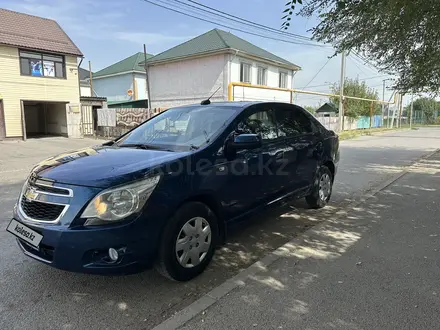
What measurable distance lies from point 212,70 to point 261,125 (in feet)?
65.1

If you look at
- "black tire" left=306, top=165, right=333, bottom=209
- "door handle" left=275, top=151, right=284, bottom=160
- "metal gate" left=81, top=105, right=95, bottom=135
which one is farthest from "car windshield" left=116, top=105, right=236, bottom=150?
"metal gate" left=81, top=105, right=95, bottom=135

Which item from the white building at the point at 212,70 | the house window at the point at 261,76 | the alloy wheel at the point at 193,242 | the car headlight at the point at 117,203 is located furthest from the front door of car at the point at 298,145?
the house window at the point at 261,76

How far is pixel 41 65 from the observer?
20.3m

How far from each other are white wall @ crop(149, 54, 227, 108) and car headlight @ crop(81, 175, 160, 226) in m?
19.4

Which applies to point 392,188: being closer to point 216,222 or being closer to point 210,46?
point 216,222

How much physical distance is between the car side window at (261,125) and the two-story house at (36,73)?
19106 mm

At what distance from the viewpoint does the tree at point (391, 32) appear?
528cm

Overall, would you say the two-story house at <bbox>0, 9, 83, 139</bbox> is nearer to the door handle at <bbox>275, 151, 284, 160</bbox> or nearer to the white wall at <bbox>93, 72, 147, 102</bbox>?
the white wall at <bbox>93, 72, 147, 102</bbox>

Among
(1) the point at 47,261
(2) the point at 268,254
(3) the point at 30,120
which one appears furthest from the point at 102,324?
(3) the point at 30,120

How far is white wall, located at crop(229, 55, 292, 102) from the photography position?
22062mm

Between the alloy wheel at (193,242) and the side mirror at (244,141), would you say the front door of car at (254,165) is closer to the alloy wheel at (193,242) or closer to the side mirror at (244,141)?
the side mirror at (244,141)

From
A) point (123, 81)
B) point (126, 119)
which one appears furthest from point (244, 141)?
point (123, 81)

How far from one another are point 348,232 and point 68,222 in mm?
3412

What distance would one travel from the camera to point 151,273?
10.9 ft
